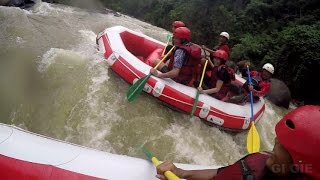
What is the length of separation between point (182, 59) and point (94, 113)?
4.63ft

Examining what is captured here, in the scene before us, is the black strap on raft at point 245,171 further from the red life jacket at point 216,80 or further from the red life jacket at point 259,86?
the red life jacket at point 259,86

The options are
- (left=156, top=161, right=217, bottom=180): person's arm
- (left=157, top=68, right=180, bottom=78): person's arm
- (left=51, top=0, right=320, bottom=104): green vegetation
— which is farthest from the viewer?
(left=51, top=0, right=320, bottom=104): green vegetation

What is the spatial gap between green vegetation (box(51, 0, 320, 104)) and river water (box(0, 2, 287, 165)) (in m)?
1.48

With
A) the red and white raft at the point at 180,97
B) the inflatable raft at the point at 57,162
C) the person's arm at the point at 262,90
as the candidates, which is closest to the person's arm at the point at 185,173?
the inflatable raft at the point at 57,162

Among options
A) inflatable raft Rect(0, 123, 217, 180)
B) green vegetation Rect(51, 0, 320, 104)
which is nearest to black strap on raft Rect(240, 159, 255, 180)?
inflatable raft Rect(0, 123, 217, 180)

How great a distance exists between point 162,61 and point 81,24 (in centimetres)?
433

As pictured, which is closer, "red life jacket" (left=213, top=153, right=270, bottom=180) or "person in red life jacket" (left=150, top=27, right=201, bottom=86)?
"red life jacket" (left=213, top=153, right=270, bottom=180)

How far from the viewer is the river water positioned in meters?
4.76

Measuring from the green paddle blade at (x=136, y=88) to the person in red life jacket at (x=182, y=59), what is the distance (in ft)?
0.58

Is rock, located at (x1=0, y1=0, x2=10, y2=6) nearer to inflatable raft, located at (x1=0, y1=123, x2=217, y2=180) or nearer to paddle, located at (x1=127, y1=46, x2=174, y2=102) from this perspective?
paddle, located at (x1=127, y1=46, x2=174, y2=102)

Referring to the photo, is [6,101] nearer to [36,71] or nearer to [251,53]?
[36,71]

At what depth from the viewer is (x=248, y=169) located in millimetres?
1856

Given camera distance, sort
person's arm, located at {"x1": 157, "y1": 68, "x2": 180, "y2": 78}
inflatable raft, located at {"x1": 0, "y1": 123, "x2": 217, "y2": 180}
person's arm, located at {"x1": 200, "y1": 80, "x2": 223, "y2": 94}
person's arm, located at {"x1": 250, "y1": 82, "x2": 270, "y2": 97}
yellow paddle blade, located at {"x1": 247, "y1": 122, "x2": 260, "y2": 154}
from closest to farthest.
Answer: inflatable raft, located at {"x1": 0, "y1": 123, "x2": 217, "y2": 180}
yellow paddle blade, located at {"x1": 247, "y1": 122, "x2": 260, "y2": 154}
person's arm, located at {"x1": 157, "y1": 68, "x2": 180, "y2": 78}
person's arm, located at {"x1": 200, "y1": 80, "x2": 223, "y2": 94}
person's arm, located at {"x1": 250, "y1": 82, "x2": 270, "y2": 97}

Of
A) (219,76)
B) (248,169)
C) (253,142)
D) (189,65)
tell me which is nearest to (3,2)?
(189,65)
